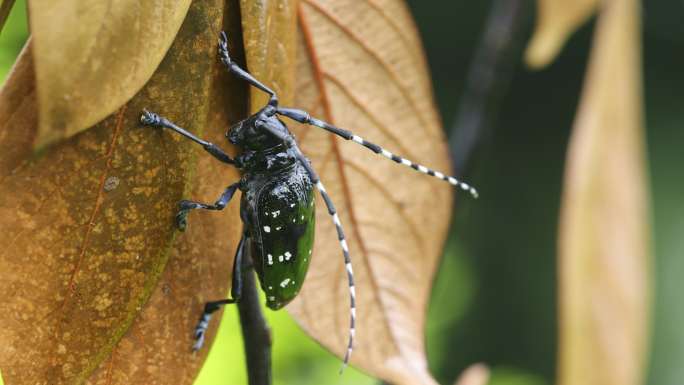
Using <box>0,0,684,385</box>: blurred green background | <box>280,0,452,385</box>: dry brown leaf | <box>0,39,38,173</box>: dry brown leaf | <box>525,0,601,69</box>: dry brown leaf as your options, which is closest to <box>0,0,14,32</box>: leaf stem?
<box>0,39,38,173</box>: dry brown leaf

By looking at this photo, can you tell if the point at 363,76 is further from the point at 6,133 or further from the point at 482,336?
the point at 482,336

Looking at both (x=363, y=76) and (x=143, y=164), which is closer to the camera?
(x=143, y=164)

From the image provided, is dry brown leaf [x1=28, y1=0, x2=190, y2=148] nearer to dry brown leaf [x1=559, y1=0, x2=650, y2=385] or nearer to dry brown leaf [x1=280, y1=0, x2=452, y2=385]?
dry brown leaf [x1=280, y1=0, x2=452, y2=385]

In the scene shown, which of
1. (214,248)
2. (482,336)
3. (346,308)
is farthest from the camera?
(482,336)

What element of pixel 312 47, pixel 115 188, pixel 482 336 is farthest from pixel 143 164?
pixel 482 336

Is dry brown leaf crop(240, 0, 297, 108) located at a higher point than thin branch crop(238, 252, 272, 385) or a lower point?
higher

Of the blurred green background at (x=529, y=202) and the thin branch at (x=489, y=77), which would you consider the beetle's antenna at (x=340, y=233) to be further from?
the blurred green background at (x=529, y=202)

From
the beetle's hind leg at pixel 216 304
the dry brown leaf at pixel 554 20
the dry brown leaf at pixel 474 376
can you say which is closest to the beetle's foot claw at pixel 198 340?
the beetle's hind leg at pixel 216 304

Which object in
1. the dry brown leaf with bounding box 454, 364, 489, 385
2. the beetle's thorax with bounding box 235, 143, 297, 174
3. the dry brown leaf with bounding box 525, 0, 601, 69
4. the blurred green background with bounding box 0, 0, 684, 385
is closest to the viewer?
the beetle's thorax with bounding box 235, 143, 297, 174
